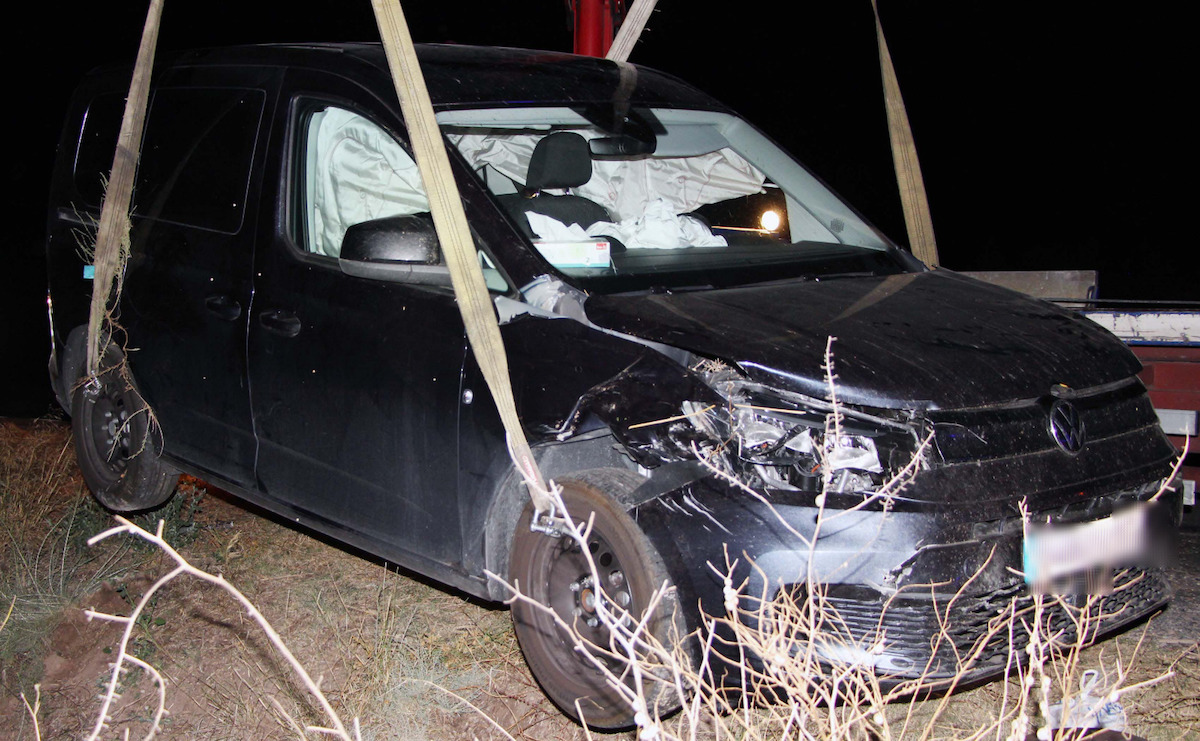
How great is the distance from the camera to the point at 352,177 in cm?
379

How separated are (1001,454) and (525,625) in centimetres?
137

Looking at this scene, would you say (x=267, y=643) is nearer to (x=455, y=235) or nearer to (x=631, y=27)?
(x=455, y=235)

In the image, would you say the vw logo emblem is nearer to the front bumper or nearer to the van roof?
the front bumper

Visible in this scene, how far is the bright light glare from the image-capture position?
3887 millimetres

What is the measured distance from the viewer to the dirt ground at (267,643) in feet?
10.2

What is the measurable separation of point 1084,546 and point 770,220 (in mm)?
1826

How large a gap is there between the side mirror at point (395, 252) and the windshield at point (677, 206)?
272mm

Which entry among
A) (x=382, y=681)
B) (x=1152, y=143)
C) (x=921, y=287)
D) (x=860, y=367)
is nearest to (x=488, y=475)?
(x=382, y=681)

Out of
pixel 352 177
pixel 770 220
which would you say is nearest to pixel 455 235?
pixel 352 177

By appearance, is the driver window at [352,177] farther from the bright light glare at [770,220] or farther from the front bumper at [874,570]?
the front bumper at [874,570]

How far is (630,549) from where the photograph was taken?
99.3 inches

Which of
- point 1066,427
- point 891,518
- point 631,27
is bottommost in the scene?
point 891,518

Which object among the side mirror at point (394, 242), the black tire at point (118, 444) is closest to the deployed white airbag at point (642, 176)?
the side mirror at point (394, 242)

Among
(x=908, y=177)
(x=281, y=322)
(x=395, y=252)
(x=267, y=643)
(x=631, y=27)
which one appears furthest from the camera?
(x=631, y=27)
